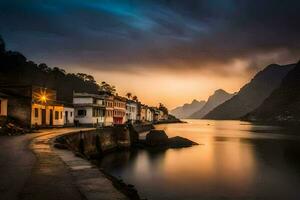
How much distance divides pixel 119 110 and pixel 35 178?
328 feet

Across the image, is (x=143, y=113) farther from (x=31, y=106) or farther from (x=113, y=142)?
(x=31, y=106)

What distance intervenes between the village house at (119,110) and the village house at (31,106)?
1729 inches

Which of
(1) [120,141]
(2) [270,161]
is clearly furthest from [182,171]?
(1) [120,141]

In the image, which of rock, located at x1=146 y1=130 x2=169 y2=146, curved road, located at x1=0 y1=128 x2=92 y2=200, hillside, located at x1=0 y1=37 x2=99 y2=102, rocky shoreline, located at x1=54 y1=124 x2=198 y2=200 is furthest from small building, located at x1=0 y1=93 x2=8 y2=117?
hillside, located at x1=0 y1=37 x2=99 y2=102

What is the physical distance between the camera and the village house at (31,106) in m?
54.8

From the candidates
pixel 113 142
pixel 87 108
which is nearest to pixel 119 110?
pixel 87 108

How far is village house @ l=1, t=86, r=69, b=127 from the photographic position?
54.8 m

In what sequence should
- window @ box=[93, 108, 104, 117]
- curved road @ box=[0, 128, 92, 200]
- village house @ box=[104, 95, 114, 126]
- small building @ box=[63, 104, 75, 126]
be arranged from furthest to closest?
village house @ box=[104, 95, 114, 126] → window @ box=[93, 108, 104, 117] → small building @ box=[63, 104, 75, 126] → curved road @ box=[0, 128, 92, 200]

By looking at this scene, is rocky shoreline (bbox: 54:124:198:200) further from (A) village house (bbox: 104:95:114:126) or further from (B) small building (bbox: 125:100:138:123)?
(B) small building (bbox: 125:100:138:123)

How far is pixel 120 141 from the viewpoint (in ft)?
224

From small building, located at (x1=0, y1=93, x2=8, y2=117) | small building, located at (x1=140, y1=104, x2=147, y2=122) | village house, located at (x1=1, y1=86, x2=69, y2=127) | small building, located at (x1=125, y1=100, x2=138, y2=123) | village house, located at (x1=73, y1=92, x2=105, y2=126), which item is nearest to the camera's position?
small building, located at (x1=0, y1=93, x2=8, y2=117)

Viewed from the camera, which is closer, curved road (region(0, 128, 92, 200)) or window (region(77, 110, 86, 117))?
curved road (region(0, 128, 92, 200))

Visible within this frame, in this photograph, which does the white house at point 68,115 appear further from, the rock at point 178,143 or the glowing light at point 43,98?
the rock at point 178,143

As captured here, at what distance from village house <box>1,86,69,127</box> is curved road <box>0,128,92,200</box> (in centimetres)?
3257
